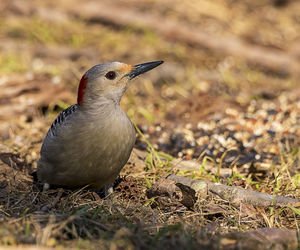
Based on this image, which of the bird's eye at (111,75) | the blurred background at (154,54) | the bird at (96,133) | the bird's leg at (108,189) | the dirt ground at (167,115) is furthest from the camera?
the blurred background at (154,54)

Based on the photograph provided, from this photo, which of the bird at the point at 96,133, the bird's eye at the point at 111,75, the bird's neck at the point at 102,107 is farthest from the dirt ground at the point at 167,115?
the bird's eye at the point at 111,75

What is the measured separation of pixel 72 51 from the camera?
8500mm

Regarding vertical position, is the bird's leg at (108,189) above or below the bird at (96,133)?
below

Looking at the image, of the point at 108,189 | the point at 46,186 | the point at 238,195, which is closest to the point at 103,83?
the point at 108,189

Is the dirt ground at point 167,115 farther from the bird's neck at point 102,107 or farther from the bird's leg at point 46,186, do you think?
the bird's neck at point 102,107

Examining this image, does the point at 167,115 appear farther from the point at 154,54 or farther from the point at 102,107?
the point at 102,107

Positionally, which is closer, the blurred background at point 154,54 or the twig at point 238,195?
the twig at point 238,195

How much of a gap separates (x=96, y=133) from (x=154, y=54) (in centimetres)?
545

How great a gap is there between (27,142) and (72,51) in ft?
10.7

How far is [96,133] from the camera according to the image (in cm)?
374

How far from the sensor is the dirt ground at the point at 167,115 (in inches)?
122

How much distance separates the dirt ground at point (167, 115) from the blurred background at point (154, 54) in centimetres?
2

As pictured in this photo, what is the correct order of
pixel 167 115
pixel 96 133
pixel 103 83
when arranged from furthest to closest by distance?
pixel 167 115, pixel 103 83, pixel 96 133

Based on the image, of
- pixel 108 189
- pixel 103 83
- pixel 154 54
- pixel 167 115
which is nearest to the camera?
pixel 103 83
